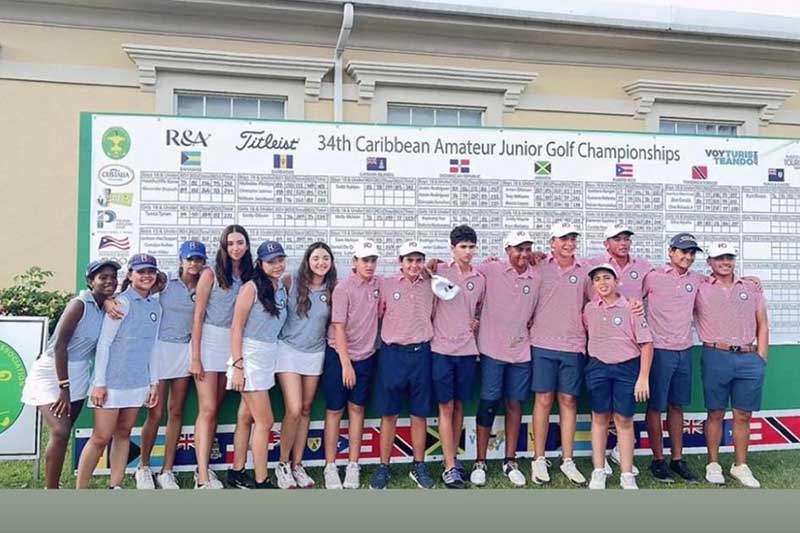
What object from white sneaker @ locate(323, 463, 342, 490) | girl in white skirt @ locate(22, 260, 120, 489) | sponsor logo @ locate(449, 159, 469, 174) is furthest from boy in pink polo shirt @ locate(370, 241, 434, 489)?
girl in white skirt @ locate(22, 260, 120, 489)

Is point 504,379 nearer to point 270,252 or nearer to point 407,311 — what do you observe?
point 407,311

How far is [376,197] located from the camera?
17.3 ft

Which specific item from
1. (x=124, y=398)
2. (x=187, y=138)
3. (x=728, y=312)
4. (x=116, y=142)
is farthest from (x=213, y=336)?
(x=728, y=312)

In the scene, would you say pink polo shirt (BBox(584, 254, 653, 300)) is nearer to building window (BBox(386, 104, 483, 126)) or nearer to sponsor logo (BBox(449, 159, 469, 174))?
sponsor logo (BBox(449, 159, 469, 174))

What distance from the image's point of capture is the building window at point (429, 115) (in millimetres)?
8602

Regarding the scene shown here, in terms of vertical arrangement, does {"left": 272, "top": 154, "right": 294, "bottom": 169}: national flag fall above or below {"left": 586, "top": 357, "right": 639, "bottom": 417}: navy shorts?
above

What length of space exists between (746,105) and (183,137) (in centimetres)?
830

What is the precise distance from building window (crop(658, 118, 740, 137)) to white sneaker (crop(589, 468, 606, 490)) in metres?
6.26

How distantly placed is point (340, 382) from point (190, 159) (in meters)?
2.11

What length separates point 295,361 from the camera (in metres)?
4.67

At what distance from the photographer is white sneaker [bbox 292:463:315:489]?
472cm

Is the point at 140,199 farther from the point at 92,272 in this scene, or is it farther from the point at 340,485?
the point at 340,485

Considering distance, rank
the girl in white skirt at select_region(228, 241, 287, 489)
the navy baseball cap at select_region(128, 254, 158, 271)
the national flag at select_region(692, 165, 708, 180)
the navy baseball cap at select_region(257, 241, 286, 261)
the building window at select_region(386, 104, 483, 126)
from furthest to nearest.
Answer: the building window at select_region(386, 104, 483, 126) < the national flag at select_region(692, 165, 708, 180) < the navy baseball cap at select_region(257, 241, 286, 261) < the girl in white skirt at select_region(228, 241, 287, 489) < the navy baseball cap at select_region(128, 254, 158, 271)

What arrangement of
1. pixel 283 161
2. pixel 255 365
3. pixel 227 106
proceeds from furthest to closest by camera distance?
pixel 227 106, pixel 283 161, pixel 255 365
